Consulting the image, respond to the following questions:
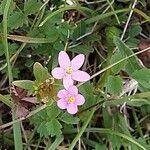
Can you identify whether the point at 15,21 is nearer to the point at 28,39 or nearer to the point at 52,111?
the point at 28,39

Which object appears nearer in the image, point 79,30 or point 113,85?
point 113,85

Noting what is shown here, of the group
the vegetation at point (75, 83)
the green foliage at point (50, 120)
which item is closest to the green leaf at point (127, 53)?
the vegetation at point (75, 83)

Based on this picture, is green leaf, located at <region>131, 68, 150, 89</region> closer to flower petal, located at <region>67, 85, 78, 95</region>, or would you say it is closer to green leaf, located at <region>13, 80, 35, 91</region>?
flower petal, located at <region>67, 85, 78, 95</region>

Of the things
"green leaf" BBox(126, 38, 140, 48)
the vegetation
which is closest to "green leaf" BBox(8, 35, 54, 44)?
the vegetation

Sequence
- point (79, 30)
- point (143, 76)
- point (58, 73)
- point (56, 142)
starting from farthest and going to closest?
1. point (79, 30)
2. point (56, 142)
3. point (143, 76)
4. point (58, 73)

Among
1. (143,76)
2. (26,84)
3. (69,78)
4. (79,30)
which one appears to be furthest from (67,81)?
(79,30)
